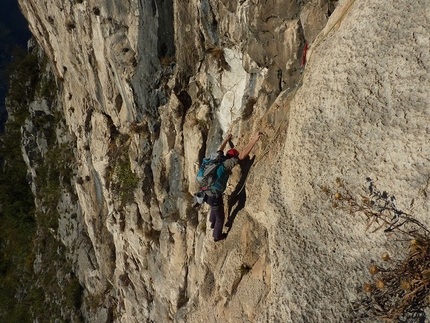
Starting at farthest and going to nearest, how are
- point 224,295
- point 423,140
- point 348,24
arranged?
1. point 224,295
2. point 348,24
3. point 423,140

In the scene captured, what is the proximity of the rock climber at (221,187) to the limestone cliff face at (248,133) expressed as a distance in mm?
308

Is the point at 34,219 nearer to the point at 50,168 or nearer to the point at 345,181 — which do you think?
the point at 50,168

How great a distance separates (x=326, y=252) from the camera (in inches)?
210

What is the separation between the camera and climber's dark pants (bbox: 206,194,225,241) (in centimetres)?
832

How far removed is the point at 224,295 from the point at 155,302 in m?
8.18

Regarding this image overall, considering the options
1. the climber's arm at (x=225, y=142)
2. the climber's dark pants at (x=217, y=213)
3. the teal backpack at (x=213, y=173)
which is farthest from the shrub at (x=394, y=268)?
the climber's arm at (x=225, y=142)

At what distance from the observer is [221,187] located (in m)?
8.04

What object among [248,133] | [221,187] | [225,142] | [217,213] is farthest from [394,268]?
[225,142]

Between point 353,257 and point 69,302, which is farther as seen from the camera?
point 69,302

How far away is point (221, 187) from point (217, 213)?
797 mm

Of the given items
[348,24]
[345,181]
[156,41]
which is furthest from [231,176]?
[156,41]

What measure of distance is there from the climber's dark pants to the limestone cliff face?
1.10ft

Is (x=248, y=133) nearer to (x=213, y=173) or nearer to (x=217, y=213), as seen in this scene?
(x=213, y=173)

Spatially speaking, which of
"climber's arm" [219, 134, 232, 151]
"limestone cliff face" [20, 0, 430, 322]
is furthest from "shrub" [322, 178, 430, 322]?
"climber's arm" [219, 134, 232, 151]
